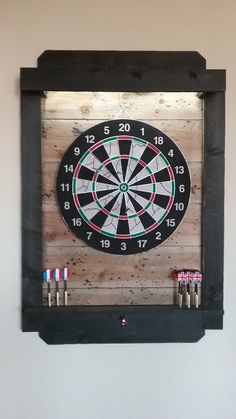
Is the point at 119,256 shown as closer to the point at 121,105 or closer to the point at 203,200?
the point at 203,200

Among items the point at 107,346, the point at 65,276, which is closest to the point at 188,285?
the point at 107,346

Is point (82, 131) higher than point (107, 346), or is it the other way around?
point (82, 131)

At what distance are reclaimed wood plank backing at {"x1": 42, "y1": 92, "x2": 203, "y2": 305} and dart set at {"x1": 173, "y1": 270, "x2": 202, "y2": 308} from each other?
1.6 inches

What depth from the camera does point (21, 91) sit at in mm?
1910

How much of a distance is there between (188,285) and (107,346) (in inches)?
20.1

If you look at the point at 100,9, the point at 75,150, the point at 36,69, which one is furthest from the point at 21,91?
the point at 100,9

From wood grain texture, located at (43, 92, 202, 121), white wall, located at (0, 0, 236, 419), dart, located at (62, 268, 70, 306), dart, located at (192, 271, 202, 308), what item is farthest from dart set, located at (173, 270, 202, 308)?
wood grain texture, located at (43, 92, 202, 121)

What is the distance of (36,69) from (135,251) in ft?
3.26

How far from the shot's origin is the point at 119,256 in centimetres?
199

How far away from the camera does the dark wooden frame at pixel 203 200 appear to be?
6.23ft

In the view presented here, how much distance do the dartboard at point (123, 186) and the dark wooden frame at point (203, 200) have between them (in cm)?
15

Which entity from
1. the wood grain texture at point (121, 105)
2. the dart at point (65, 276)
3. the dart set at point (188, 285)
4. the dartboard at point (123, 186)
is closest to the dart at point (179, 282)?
the dart set at point (188, 285)

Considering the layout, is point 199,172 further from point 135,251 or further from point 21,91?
point 21,91

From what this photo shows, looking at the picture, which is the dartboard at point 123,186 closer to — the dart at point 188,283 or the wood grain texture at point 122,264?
the wood grain texture at point 122,264
